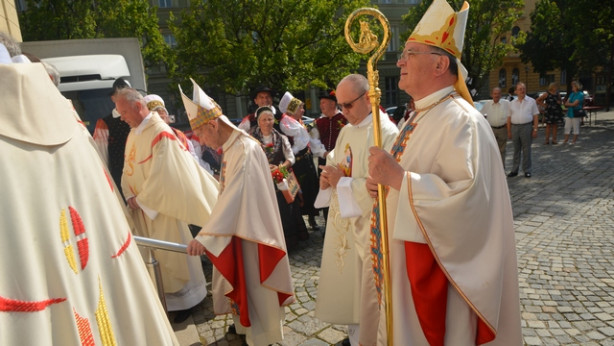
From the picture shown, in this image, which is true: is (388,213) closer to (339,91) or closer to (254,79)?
(339,91)

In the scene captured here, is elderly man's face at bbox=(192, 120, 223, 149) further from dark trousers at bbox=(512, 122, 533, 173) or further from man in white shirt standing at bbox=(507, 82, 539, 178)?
dark trousers at bbox=(512, 122, 533, 173)

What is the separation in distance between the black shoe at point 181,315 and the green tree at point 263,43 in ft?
45.4

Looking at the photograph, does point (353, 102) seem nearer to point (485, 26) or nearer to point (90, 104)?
point (90, 104)

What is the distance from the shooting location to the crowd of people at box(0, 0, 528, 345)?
110 cm

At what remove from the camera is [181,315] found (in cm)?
384

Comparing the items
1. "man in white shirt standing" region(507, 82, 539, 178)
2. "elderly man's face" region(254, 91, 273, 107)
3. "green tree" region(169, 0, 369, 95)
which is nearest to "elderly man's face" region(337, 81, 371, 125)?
"elderly man's face" region(254, 91, 273, 107)

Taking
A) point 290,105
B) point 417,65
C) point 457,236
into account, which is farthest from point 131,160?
point 457,236

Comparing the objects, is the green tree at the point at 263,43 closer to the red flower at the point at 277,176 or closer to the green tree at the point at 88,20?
the green tree at the point at 88,20

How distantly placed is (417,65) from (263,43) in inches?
643

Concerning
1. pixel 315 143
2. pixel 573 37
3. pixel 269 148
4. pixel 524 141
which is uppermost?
pixel 573 37

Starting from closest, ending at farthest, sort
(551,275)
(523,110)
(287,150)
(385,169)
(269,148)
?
(385,169)
(551,275)
(269,148)
(287,150)
(523,110)

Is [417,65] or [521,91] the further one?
Result: [521,91]

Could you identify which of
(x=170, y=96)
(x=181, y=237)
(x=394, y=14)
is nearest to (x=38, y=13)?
(x=170, y=96)

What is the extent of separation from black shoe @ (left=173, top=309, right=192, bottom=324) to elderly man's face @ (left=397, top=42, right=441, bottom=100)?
9.60ft
